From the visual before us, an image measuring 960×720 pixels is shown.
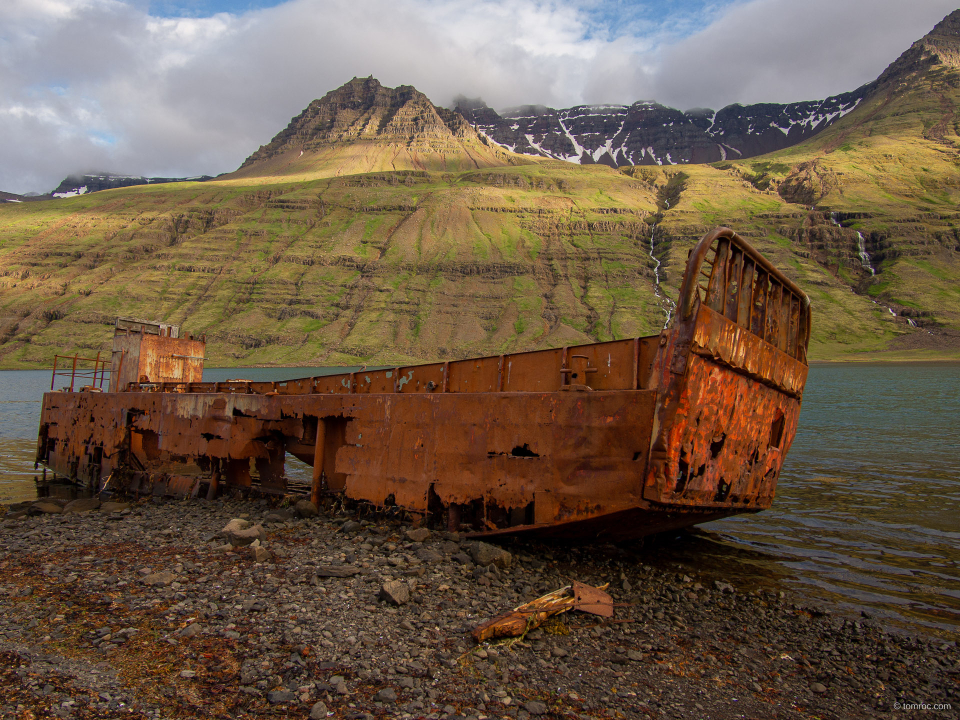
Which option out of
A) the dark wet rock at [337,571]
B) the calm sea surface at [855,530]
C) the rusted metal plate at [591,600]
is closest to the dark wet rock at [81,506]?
the calm sea surface at [855,530]

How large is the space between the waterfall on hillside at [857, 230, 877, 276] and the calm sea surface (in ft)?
450

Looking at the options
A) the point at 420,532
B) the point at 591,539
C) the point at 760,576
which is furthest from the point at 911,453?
the point at 420,532

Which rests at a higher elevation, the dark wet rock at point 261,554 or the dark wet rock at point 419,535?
the dark wet rock at point 419,535

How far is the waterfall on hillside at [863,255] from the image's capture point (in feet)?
472

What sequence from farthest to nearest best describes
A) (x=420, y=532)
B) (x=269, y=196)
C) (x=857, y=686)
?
(x=269, y=196)
(x=420, y=532)
(x=857, y=686)

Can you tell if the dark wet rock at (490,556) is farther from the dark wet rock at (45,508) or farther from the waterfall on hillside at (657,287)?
the waterfall on hillside at (657,287)

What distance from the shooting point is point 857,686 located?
219 inches

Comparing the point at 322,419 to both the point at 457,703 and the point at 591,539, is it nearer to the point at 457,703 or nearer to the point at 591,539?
the point at 591,539

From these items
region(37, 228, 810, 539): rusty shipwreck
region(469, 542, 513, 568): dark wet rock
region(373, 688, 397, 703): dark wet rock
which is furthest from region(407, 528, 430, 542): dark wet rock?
region(373, 688, 397, 703): dark wet rock

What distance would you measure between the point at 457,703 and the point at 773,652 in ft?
11.6

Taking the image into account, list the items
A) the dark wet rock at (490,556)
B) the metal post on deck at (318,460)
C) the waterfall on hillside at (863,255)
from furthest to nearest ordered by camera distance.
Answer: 1. the waterfall on hillside at (863,255)
2. the metal post on deck at (318,460)
3. the dark wet rock at (490,556)

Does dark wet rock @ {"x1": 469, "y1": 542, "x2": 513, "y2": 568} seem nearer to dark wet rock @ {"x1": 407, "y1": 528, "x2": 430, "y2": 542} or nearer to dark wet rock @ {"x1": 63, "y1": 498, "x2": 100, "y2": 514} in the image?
dark wet rock @ {"x1": 407, "y1": 528, "x2": 430, "y2": 542}

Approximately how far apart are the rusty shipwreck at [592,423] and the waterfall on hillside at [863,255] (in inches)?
6385

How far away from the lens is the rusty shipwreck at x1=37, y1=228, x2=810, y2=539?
22.1 feet
